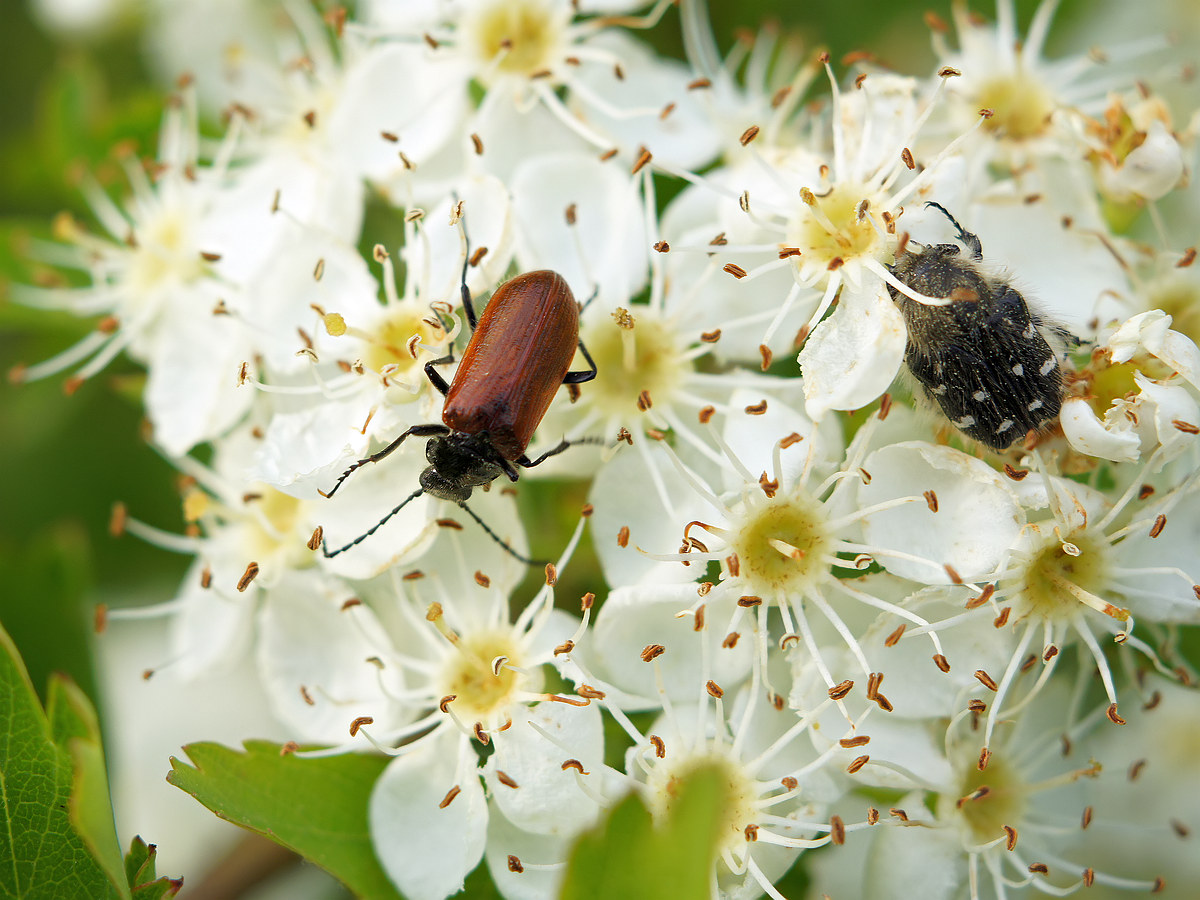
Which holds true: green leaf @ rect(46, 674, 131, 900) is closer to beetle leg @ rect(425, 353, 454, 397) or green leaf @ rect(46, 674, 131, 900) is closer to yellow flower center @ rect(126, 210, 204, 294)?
beetle leg @ rect(425, 353, 454, 397)

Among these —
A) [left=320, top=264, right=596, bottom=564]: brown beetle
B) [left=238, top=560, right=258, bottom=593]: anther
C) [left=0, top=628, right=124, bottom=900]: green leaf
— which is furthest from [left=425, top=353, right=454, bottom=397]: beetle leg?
[left=0, top=628, right=124, bottom=900]: green leaf

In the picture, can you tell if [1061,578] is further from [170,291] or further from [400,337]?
[170,291]

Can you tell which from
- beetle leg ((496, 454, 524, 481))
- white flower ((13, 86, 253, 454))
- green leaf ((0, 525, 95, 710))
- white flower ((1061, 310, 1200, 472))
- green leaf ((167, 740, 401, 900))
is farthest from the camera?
green leaf ((0, 525, 95, 710))

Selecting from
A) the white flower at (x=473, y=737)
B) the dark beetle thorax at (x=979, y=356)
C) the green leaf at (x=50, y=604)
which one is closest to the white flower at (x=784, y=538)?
the dark beetle thorax at (x=979, y=356)

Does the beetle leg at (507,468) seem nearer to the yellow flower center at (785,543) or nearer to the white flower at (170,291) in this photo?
the yellow flower center at (785,543)

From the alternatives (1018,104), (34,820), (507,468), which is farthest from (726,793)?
(1018,104)

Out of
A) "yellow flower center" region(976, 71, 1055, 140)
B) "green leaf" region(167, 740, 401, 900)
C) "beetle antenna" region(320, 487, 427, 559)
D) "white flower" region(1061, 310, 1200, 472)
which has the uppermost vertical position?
"yellow flower center" region(976, 71, 1055, 140)

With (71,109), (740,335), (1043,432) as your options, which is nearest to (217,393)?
(740,335)
